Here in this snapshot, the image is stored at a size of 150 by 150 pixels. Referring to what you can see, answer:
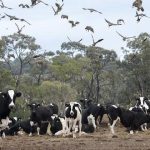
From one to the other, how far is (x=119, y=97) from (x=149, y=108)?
35.6m

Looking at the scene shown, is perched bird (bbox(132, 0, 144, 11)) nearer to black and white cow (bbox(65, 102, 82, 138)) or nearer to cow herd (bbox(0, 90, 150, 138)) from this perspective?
cow herd (bbox(0, 90, 150, 138))

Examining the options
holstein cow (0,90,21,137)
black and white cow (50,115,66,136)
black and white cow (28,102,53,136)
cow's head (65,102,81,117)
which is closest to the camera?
holstein cow (0,90,21,137)

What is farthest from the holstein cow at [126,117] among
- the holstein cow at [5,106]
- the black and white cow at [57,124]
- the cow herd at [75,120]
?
the holstein cow at [5,106]

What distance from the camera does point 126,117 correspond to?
22438 mm

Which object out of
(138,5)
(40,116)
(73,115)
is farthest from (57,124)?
(138,5)

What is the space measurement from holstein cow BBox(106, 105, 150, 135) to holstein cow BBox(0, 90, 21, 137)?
6378 mm

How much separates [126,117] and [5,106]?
7490 millimetres

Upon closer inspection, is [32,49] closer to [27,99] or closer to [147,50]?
[27,99]

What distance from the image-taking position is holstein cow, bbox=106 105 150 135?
2209cm

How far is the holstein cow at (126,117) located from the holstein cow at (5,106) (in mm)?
6378

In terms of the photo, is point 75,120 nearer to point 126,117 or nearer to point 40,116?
point 126,117

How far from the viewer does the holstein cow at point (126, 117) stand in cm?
2209

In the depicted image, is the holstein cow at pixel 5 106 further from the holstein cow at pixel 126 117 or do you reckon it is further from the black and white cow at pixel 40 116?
the black and white cow at pixel 40 116

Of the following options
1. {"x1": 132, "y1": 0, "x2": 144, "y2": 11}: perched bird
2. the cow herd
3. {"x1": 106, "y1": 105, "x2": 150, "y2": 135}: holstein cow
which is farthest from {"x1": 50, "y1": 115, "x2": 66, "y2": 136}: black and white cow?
{"x1": 132, "y1": 0, "x2": 144, "y2": 11}: perched bird
